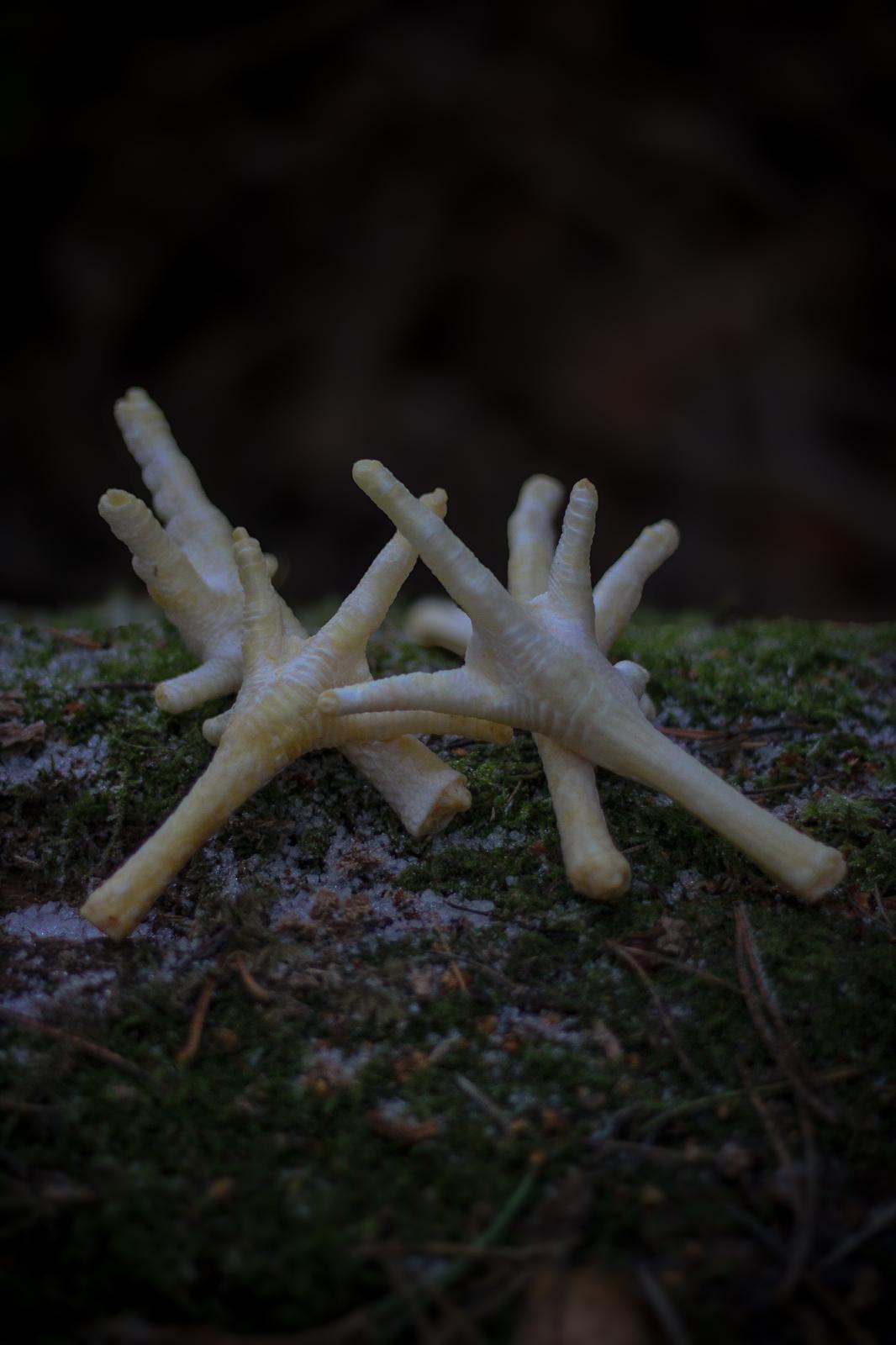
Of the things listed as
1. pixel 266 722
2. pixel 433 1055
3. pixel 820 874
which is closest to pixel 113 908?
pixel 266 722

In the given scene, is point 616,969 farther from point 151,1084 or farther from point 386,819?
point 151,1084

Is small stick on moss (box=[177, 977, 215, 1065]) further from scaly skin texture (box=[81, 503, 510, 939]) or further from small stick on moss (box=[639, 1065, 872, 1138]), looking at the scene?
small stick on moss (box=[639, 1065, 872, 1138])

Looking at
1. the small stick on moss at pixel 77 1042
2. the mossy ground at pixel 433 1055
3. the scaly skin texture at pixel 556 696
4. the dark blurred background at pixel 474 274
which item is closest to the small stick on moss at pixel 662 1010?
the mossy ground at pixel 433 1055

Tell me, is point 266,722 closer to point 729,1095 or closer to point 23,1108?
point 23,1108

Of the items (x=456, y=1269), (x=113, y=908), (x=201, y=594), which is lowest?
(x=456, y=1269)

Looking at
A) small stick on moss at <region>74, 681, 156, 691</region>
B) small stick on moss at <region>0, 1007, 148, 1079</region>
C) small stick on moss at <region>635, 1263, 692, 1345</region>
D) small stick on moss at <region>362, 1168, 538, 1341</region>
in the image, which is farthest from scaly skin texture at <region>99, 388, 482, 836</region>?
small stick on moss at <region>635, 1263, 692, 1345</region>

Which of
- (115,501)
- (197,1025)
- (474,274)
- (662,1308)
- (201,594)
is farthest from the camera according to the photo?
(474,274)
